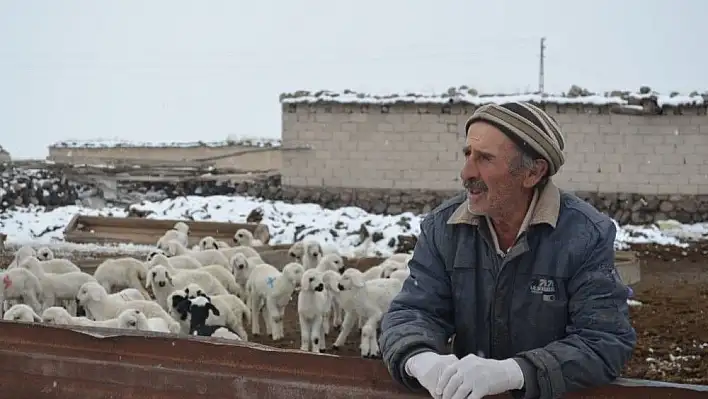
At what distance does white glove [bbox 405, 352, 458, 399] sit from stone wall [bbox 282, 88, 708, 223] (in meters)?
14.6

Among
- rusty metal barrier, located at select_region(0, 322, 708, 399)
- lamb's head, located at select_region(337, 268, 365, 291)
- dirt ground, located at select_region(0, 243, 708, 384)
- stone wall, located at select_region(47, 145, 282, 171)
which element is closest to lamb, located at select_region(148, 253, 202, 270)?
dirt ground, located at select_region(0, 243, 708, 384)

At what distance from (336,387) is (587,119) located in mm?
14894

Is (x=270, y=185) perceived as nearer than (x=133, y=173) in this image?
Yes

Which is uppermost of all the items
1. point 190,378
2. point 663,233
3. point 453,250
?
point 453,250

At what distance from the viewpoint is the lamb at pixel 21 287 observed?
779 cm

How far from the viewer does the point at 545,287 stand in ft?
7.82

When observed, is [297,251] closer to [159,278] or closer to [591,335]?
[159,278]

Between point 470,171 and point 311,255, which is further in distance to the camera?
point 311,255

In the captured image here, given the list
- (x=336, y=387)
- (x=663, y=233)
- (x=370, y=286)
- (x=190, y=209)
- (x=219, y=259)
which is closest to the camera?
(x=336, y=387)

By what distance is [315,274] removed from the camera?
300 inches

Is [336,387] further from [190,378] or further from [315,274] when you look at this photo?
[315,274]


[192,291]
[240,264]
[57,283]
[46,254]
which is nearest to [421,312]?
[192,291]

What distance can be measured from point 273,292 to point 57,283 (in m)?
1.93

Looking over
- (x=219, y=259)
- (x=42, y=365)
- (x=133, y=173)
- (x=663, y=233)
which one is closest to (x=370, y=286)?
(x=219, y=259)
